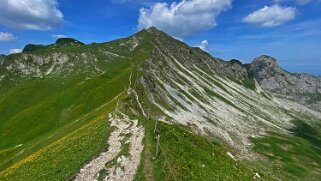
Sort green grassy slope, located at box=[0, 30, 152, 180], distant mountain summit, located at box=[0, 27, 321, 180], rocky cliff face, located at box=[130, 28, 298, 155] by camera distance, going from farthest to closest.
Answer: rocky cliff face, located at box=[130, 28, 298, 155], green grassy slope, located at box=[0, 30, 152, 180], distant mountain summit, located at box=[0, 27, 321, 180]

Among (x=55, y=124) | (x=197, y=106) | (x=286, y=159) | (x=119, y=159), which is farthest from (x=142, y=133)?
(x=197, y=106)

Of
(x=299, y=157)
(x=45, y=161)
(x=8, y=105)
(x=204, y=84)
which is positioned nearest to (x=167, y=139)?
(x=45, y=161)

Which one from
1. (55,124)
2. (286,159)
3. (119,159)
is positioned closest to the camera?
(119,159)

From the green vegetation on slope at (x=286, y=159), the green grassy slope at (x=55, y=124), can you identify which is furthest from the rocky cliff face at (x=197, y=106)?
the green grassy slope at (x=55, y=124)

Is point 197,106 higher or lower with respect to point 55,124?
higher

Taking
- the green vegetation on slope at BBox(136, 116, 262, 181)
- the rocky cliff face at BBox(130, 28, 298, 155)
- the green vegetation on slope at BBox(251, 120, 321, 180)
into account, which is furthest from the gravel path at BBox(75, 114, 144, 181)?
the green vegetation on slope at BBox(251, 120, 321, 180)

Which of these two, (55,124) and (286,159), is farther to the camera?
(55,124)

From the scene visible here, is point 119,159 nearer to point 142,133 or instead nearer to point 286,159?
point 142,133

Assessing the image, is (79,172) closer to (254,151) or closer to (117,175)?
(117,175)

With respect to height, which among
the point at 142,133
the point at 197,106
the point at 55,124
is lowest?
the point at 55,124

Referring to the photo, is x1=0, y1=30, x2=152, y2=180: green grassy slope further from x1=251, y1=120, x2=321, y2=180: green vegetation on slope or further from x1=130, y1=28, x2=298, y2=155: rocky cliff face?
x1=251, y1=120, x2=321, y2=180: green vegetation on slope

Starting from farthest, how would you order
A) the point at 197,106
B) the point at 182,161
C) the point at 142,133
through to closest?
the point at 197,106
the point at 142,133
the point at 182,161
